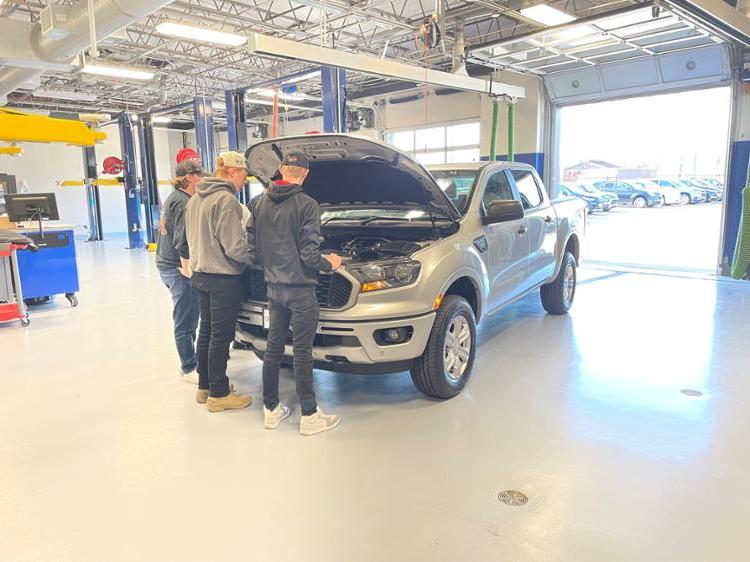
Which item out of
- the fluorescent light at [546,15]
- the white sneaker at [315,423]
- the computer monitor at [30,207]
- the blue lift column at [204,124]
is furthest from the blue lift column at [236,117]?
the white sneaker at [315,423]

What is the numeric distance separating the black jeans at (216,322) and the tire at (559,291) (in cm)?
345

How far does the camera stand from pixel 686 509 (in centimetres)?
227

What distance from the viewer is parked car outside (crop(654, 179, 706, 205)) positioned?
22406mm

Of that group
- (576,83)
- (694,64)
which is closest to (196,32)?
(576,83)

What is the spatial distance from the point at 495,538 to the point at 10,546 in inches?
74.9

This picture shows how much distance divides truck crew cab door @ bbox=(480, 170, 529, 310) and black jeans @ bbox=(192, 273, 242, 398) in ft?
5.80

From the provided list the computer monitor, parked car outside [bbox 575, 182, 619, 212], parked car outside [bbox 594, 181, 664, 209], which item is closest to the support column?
the computer monitor

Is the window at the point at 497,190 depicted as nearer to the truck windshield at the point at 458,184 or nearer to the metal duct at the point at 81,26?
the truck windshield at the point at 458,184

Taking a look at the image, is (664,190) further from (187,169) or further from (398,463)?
(398,463)

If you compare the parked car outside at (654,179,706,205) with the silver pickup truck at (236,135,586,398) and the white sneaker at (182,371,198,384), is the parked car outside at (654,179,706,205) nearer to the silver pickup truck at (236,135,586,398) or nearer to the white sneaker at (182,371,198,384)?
the silver pickup truck at (236,135,586,398)

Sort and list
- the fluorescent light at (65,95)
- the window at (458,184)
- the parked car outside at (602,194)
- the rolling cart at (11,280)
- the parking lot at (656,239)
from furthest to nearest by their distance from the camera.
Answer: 1. the parked car outside at (602,194)
2. the fluorescent light at (65,95)
3. the parking lot at (656,239)
4. the rolling cart at (11,280)
5. the window at (458,184)

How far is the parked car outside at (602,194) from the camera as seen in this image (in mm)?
20652

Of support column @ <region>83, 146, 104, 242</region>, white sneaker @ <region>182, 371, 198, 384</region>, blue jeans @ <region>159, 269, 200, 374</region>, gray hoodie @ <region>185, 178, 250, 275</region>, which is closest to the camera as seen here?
gray hoodie @ <region>185, 178, 250, 275</region>

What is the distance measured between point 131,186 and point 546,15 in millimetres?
11211
